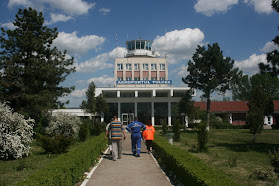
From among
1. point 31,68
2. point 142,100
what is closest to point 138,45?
point 142,100

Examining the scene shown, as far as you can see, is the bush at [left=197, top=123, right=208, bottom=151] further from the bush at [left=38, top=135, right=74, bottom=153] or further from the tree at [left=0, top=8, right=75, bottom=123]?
the tree at [left=0, top=8, right=75, bottom=123]

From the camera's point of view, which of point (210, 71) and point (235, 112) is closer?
point (210, 71)

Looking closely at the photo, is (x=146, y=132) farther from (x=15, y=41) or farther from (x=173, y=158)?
(x=15, y=41)

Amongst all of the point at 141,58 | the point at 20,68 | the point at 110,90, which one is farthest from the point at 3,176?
the point at 141,58

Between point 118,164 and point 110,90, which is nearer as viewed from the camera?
point 118,164

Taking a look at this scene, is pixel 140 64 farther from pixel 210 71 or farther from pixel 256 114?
pixel 256 114

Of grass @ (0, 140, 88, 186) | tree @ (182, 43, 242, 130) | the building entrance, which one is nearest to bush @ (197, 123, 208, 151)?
grass @ (0, 140, 88, 186)

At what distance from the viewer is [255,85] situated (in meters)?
71.0

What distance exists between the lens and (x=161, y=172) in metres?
9.73

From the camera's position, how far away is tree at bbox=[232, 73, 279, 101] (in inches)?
2829

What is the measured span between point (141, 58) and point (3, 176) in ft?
178

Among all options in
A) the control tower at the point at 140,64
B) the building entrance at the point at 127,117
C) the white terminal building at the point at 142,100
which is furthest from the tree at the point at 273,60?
the control tower at the point at 140,64

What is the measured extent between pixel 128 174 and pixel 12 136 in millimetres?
6940

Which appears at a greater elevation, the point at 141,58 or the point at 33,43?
the point at 141,58
